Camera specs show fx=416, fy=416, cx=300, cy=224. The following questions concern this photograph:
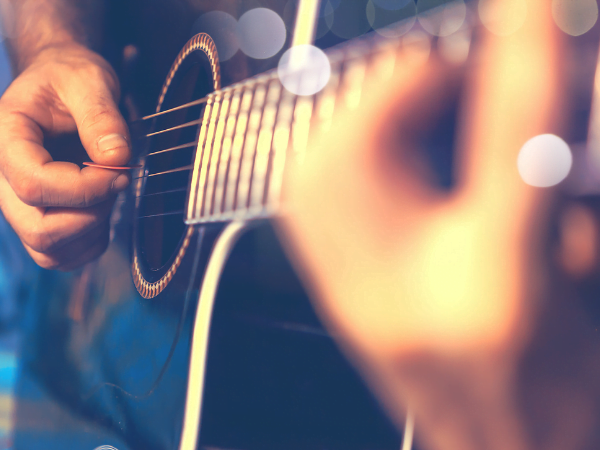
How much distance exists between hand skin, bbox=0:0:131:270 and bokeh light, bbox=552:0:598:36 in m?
0.49

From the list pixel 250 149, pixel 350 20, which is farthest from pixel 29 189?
pixel 350 20

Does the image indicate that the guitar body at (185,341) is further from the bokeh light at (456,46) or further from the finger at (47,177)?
the bokeh light at (456,46)

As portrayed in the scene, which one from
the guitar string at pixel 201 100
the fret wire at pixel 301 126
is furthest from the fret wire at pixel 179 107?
the fret wire at pixel 301 126

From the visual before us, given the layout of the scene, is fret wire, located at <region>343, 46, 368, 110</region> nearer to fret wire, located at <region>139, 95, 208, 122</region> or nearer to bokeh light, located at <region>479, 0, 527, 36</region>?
bokeh light, located at <region>479, 0, 527, 36</region>

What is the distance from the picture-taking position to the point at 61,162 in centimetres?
56

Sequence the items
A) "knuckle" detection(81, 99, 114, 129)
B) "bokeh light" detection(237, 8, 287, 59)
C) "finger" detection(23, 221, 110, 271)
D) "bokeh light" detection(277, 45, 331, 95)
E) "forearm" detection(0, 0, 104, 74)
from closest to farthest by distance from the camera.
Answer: "bokeh light" detection(277, 45, 331, 95), "bokeh light" detection(237, 8, 287, 59), "knuckle" detection(81, 99, 114, 129), "finger" detection(23, 221, 110, 271), "forearm" detection(0, 0, 104, 74)

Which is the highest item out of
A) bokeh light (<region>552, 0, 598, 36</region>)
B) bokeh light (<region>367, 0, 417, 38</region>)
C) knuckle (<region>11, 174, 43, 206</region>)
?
bokeh light (<region>367, 0, 417, 38</region>)

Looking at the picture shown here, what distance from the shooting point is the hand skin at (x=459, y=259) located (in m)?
0.28

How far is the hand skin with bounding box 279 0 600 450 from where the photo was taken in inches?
11.1

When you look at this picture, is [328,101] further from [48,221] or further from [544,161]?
[48,221]

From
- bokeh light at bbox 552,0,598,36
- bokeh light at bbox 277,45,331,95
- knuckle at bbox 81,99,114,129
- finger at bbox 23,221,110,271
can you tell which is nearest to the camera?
bokeh light at bbox 552,0,598,36

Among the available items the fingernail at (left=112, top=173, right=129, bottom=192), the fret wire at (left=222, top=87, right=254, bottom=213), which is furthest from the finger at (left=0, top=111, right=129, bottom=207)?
the fret wire at (left=222, top=87, right=254, bottom=213)

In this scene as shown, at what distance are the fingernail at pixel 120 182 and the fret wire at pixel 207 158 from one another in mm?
133

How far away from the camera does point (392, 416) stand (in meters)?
0.36
